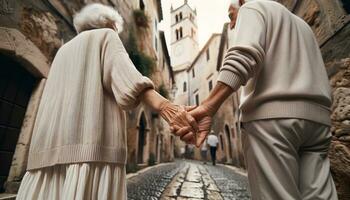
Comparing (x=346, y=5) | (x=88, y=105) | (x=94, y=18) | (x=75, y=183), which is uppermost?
(x=346, y=5)

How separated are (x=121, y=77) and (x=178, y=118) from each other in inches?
14.4

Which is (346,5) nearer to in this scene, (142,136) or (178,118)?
(178,118)

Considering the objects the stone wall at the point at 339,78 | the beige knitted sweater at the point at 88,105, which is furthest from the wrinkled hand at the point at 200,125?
the stone wall at the point at 339,78

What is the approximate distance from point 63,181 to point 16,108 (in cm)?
236

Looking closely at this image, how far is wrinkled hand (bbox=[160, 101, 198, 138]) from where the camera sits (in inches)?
42.1

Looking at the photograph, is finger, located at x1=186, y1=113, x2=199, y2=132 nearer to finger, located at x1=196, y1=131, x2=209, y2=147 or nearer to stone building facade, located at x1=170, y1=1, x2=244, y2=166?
finger, located at x1=196, y1=131, x2=209, y2=147

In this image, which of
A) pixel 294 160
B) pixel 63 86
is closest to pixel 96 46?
pixel 63 86

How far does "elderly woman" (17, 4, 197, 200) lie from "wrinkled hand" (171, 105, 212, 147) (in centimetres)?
4

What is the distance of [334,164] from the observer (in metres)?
2.12

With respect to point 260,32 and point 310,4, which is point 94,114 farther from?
point 310,4

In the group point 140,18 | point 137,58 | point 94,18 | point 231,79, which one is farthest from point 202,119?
point 140,18

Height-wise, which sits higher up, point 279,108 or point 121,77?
point 121,77

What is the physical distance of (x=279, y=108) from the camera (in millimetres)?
967

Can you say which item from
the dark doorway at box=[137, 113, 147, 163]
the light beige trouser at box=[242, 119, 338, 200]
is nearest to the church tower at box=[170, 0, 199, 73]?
the dark doorway at box=[137, 113, 147, 163]
